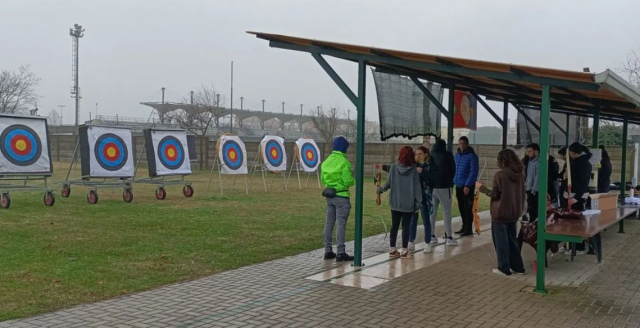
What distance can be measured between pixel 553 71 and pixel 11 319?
18.8ft

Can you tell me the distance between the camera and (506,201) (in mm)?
6879

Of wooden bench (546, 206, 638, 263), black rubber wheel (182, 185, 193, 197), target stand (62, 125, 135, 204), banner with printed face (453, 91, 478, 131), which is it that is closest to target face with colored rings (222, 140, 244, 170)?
black rubber wheel (182, 185, 193, 197)

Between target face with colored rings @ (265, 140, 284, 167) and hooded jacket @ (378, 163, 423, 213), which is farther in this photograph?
target face with colored rings @ (265, 140, 284, 167)

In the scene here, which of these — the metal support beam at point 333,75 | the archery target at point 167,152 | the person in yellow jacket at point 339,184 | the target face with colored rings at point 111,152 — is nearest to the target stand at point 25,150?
the target face with colored rings at point 111,152

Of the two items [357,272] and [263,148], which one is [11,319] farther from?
[263,148]

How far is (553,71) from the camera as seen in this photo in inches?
225

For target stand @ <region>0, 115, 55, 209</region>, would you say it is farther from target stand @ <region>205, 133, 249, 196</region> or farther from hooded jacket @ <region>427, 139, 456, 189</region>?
hooded jacket @ <region>427, 139, 456, 189</region>

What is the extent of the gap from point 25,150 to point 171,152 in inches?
184

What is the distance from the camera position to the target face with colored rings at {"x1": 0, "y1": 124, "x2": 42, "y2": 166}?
1361 centimetres

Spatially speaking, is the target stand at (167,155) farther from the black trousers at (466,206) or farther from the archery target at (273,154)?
the black trousers at (466,206)

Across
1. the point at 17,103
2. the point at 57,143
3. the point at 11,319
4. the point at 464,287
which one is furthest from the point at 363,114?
the point at 17,103

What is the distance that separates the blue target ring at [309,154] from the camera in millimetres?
23312

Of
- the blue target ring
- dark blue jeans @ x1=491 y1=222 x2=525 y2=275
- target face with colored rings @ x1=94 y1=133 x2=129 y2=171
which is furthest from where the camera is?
the blue target ring

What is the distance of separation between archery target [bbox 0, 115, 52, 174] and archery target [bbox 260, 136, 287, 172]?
827 centimetres
